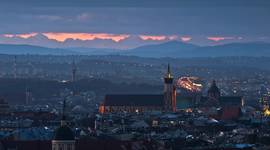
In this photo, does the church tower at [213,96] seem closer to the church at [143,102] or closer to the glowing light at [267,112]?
the church at [143,102]

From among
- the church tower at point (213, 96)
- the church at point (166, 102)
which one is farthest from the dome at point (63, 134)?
the church tower at point (213, 96)

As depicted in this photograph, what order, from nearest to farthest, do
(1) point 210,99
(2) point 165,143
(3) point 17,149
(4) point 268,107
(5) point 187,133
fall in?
(3) point 17,149, (2) point 165,143, (5) point 187,133, (4) point 268,107, (1) point 210,99

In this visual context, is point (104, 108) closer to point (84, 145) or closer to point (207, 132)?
point (207, 132)

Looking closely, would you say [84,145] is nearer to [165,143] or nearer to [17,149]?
[17,149]

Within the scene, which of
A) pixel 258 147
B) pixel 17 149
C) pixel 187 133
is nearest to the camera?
pixel 17 149

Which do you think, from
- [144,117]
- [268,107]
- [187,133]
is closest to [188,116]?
[144,117]

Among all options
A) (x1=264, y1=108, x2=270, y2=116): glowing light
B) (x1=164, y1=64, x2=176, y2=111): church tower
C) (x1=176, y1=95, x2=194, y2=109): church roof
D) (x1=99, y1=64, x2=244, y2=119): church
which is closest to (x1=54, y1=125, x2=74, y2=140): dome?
(x1=264, y1=108, x2=270, y2=116): glowing light

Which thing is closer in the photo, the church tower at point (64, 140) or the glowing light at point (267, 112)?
the church tower at point (64, 140)

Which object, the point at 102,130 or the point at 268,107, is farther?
the point at 268,107
